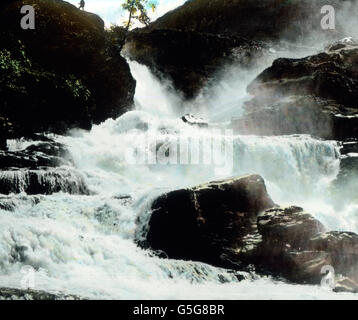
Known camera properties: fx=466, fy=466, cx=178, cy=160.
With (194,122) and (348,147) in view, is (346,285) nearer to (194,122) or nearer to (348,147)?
(348,147)

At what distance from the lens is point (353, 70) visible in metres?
28.8

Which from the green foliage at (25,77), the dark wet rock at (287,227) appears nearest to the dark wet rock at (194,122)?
the green foliage at (25,77)

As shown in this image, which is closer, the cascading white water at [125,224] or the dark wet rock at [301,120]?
the cascading white water at [125,224]

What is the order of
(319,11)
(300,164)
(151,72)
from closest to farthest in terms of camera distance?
(300,164)
(151,72)
(319,11)

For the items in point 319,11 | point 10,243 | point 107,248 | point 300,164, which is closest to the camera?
point 10,243

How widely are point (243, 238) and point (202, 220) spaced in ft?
3.80

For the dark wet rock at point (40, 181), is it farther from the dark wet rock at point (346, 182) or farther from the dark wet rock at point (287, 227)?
the dark wet rock at point (346, 182)

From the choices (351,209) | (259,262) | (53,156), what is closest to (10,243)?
(259,262)

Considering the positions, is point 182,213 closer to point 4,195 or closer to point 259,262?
point 259,262

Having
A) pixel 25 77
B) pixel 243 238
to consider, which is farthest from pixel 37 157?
pixel 243 238

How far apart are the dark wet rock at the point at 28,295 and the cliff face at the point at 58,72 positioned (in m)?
9.61

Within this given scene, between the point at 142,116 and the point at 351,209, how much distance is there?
11.3 meters

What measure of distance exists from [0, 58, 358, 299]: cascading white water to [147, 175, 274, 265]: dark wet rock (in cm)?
45

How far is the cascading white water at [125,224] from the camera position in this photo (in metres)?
9.44
